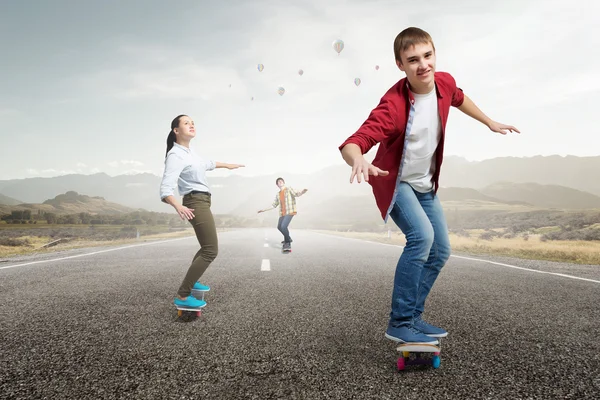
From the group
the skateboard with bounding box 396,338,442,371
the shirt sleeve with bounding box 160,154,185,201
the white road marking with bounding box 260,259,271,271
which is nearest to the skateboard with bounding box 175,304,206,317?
the shirt sleeve with bounding box 160,154,185,201

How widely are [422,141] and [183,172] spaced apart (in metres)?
2.23

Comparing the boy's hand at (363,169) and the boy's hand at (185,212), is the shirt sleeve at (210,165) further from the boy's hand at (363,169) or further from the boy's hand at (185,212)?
the boy's hand at (363,169)

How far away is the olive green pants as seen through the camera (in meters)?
3.41

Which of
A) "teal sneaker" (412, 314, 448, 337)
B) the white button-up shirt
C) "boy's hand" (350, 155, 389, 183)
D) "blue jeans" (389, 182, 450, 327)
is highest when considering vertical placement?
the white button-up shirt

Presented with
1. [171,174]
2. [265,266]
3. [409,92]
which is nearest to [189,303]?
[171,174]

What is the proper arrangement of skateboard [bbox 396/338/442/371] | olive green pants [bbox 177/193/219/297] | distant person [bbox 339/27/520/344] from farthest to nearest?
olive green pants [bbox 177/193/219/297]
distant person [bbox 339/27/520/344]
skateboard [bbox 396/338/442/371]

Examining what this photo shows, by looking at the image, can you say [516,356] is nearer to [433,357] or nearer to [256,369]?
[433,357]

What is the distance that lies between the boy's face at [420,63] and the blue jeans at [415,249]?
0.71 metres

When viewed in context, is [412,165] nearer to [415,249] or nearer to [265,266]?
[415,249]

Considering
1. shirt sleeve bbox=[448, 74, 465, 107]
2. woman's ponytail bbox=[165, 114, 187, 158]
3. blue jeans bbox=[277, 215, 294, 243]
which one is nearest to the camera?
shirt sleeve bbox=[448, 74, 465, 107]

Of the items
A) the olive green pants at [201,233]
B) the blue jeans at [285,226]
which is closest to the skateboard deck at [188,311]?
the olive green pants at [201,233]

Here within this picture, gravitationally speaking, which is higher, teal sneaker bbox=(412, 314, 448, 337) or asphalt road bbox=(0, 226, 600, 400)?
teal sneaker bbox=(412, 314, 448, 337)

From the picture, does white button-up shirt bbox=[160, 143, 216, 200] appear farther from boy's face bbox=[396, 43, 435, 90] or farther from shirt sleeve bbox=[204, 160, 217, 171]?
boy's face bbox=[396, 43, 435, 90]

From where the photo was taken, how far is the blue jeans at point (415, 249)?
2.27 meters
